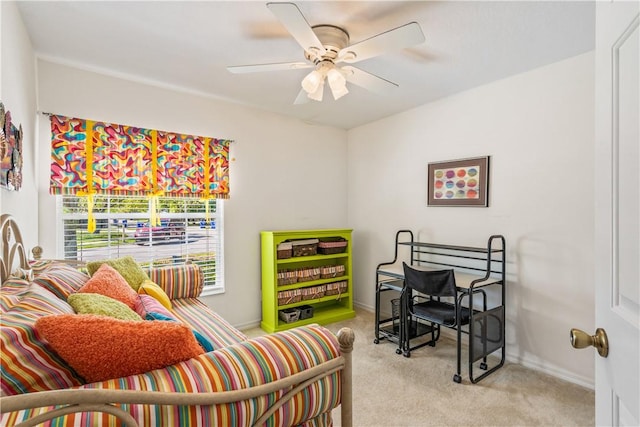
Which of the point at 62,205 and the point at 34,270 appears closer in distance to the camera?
the point at 34,270

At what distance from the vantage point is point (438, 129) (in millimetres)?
3137

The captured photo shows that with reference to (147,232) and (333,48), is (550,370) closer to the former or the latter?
(333,48)

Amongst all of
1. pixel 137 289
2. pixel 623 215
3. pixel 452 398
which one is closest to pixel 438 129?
pixel 452 398

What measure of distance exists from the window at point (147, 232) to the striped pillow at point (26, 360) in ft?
6.02

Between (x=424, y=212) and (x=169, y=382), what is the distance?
290 centimetres

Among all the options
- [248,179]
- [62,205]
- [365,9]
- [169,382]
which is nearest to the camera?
[169,382]

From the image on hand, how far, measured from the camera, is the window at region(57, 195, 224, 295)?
8.27 ft

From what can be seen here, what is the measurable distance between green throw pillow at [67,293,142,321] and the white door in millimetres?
1570

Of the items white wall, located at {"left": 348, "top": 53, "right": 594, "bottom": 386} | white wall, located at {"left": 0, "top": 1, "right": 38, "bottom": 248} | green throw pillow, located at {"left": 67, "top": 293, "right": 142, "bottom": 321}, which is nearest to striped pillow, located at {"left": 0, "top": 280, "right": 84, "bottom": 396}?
green throw pillow, located at {"left": 67, "top": 293, "right": 142, "bottom": 321}

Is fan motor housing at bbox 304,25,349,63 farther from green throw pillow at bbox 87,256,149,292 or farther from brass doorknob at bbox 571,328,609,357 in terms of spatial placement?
green throw pillow at bbox 87,256,149,292

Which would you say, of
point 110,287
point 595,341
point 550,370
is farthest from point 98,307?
point 550,370

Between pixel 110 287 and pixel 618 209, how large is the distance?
6.99ft

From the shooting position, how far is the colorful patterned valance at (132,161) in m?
2.41

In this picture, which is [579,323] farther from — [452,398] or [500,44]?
[500,44]
